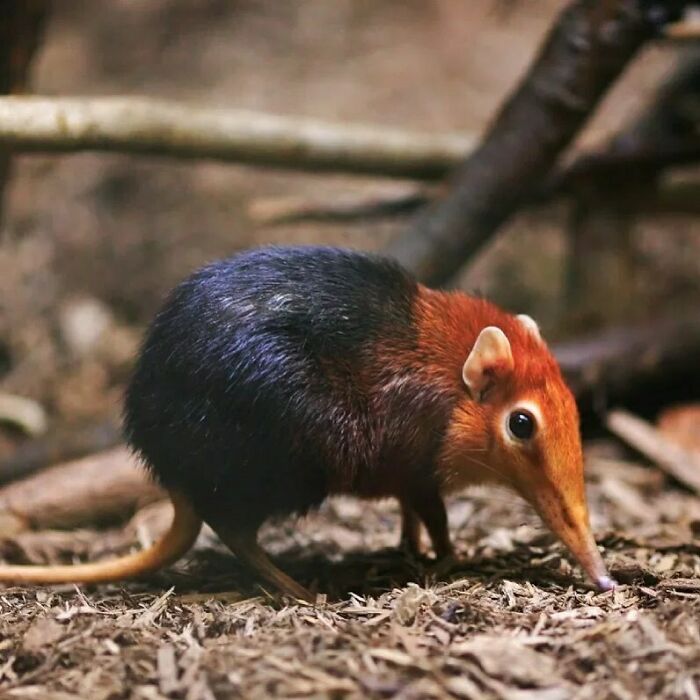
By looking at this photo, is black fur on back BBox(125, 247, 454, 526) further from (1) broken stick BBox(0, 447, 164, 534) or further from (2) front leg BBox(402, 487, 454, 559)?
(1) broken stick BBox(0, 447, 164, 534)

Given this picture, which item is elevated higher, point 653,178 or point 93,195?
point 653,178

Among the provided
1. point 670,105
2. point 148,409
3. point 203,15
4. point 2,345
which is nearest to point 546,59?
point 670,105

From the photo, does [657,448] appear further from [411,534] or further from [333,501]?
[411,534]

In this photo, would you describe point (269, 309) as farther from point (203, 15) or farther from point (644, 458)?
point (203, 15)

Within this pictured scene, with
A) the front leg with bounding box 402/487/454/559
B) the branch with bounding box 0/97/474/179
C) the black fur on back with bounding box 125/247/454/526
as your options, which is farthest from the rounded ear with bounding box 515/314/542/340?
the branch with bounding box 0/97/474/179

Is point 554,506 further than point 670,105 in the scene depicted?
No

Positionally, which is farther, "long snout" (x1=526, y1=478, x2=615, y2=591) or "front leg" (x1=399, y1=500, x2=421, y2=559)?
"front leg" (x1=399, y1=500, x2=421, y2=559)

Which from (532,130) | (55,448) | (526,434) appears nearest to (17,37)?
(55,448)
